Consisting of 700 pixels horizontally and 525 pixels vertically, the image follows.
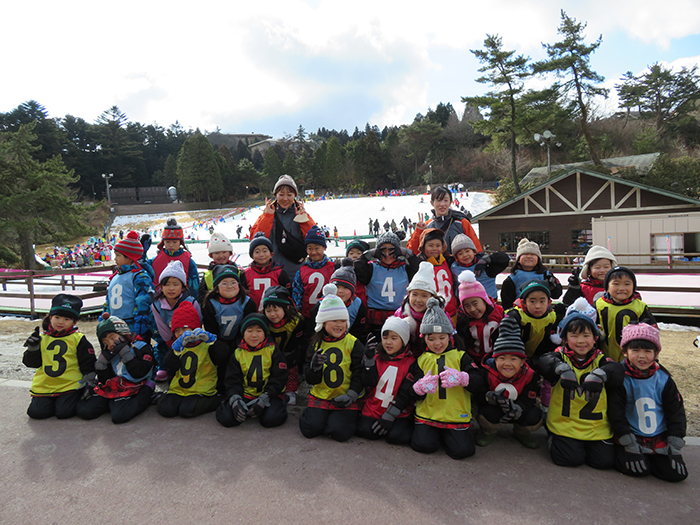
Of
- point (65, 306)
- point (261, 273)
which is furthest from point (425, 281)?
point (65, 306)

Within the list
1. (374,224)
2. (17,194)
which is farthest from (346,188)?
(17,194)

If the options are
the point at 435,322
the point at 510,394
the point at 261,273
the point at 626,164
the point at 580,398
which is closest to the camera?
the point at 580,398

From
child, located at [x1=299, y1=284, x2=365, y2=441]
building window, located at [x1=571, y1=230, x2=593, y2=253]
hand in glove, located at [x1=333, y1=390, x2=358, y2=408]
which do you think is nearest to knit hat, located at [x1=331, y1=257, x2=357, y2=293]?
child, located at [x1=299, y1=284, x2=365, y2=441]

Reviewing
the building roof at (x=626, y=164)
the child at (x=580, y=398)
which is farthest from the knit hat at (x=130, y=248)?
the building roof at (x=626, y=164)

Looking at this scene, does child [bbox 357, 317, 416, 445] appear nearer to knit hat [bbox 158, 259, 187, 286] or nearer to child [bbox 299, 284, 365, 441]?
child [bbox 299, 284, 365, 441]

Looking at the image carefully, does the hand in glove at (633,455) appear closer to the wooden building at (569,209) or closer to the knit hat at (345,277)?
the knit hat at (345,277)

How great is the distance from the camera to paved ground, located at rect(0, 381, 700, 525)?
7.32 ft

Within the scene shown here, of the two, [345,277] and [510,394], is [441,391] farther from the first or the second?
[345,277]

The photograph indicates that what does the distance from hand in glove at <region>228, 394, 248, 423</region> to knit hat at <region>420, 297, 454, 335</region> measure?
1633 millimetres

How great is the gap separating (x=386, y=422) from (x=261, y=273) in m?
2.20

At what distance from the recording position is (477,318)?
356 cm

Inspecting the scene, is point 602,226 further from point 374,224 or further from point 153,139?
point 153,139

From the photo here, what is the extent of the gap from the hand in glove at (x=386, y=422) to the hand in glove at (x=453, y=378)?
45cm

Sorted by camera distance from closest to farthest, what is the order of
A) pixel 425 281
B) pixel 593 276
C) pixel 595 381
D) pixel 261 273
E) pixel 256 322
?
pixel 595 381
pixel 425 281
pixel 256 322
pixel 593 276
pixel 261 273
